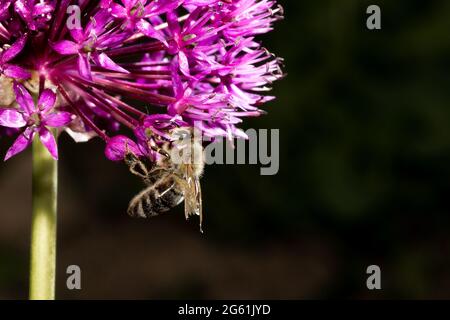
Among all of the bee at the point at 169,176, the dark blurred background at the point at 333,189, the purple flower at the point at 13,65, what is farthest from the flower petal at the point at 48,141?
the dark blurred background at the point at 333,189

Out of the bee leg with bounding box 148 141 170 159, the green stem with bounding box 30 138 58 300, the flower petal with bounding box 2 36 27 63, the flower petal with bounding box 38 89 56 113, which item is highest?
the flower petal with bounding box 2 36 27 63

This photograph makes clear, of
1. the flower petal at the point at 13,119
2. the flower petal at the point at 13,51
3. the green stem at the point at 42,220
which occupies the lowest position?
the green stem at the point at 42,220

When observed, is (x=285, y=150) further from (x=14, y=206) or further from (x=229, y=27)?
(x=229, y=27)

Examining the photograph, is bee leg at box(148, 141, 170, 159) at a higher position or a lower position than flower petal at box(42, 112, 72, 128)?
lower

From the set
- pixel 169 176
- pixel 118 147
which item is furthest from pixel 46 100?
pixel 169 176

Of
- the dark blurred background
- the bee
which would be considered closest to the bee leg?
the bee

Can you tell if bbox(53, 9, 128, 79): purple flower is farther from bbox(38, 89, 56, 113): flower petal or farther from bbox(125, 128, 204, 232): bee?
bbox(125, 128, 204, 232): bee

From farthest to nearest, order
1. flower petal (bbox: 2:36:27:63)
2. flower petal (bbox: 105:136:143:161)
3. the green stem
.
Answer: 1. the green stem
2. flower petal (bbox: 105:136:143:161)
3. flower petal (bbox: 2:36:27:63)

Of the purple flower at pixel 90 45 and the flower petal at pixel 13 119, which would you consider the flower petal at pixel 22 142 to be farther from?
the purple flower at pixel 90 45
